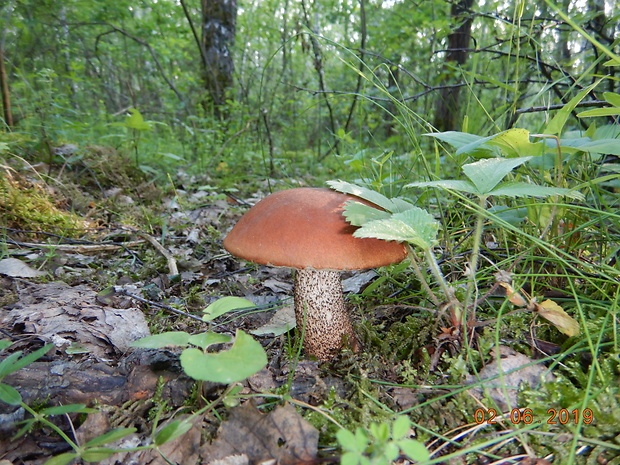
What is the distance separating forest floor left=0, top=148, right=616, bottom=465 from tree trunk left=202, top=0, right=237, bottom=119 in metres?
4.10

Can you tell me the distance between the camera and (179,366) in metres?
1.38

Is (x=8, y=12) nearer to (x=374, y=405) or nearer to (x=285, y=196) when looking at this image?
(x=285, y=196)

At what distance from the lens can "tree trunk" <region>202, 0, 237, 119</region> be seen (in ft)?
20.4

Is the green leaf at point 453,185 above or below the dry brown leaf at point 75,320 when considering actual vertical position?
above

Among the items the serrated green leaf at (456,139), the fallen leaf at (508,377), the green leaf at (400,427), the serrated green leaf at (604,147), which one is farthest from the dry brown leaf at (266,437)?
the serrated green leaf at (604,147)

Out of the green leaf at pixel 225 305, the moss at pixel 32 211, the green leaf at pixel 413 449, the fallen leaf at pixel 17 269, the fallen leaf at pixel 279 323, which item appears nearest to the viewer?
the green leaf at pixel 413 449

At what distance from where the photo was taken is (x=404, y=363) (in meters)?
1.34

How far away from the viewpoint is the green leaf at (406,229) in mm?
1021

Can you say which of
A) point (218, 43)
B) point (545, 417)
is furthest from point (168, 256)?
point (218, 43)

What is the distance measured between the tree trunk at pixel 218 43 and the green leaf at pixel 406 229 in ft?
18.7

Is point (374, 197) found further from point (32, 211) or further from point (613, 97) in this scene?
point (32, 211)

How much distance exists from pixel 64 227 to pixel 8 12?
2983 millimetres

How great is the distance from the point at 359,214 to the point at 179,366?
92 centimetres

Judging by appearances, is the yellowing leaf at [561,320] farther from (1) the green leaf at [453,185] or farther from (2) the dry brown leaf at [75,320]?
(2) the dry brown leaf at [75,320]
